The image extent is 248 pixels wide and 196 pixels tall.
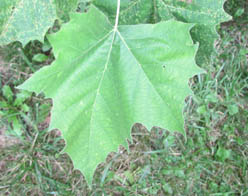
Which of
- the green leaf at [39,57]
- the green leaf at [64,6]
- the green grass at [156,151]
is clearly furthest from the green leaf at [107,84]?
the green leaf at [39,57]

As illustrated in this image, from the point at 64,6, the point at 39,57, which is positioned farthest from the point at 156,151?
the point at 64,6

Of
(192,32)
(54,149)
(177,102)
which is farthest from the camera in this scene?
(54,149)

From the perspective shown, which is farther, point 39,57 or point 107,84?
point 39,57

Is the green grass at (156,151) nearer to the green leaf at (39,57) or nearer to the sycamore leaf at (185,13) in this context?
the green leaf at (39,57)

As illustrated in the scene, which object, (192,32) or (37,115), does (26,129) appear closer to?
(37,115)

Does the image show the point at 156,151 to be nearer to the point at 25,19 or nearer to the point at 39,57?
the point at 39,57

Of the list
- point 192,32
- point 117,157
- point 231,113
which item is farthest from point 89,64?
point 231,113

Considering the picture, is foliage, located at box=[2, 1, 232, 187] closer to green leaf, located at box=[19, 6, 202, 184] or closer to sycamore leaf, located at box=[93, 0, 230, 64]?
green leaf, located at box=[19, 6, 202, 184]
